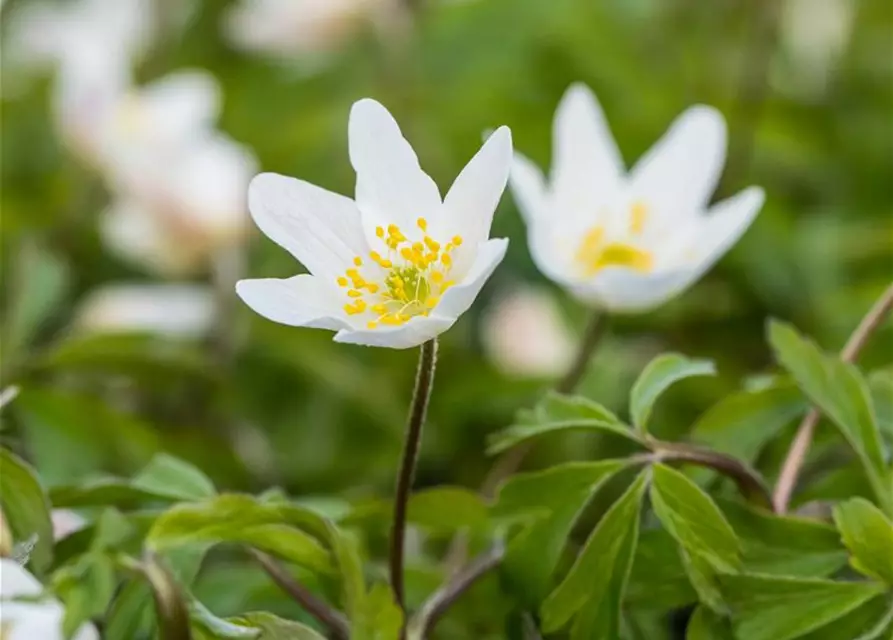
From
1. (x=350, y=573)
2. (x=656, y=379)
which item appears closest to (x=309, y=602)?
(x=350, y=573)

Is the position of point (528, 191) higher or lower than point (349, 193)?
higher

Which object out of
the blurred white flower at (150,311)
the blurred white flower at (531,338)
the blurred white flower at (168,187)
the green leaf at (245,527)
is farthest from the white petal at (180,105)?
the green leaf at (245,527)

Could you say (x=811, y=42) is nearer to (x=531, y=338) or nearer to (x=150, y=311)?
(x=531, y=338)

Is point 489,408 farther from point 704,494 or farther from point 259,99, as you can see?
point 259,99

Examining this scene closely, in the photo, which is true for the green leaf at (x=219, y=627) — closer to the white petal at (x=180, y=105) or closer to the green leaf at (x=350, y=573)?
the green leaf at (x=350, y=573)

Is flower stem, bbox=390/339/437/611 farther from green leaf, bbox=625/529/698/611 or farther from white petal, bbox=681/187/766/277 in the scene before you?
white petal, bbox=681/187/766/277

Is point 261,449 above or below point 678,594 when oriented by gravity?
below

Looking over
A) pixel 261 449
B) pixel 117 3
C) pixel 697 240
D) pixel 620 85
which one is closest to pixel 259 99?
pixel 117 3
